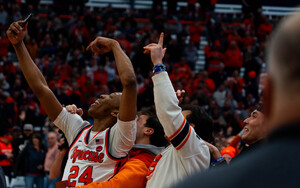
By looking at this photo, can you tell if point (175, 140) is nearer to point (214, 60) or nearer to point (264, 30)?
point (214, 60)

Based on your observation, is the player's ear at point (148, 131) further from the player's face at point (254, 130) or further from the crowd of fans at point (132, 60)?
the crowd of fans at point (132, 60)

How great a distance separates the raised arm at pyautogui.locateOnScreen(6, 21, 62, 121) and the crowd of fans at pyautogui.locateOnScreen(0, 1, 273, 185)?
7318mm

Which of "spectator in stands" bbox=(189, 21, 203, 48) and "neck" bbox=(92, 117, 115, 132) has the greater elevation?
"neck" bbox=(92, 117, 115, 132)

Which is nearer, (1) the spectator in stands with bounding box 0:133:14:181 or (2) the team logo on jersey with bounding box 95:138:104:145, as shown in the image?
(2) the team logo on jersey with bounding box 95:138:104:145

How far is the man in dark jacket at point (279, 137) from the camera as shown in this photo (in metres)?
1.05

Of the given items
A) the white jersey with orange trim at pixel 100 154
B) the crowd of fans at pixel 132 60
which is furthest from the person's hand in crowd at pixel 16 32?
the crowd of fans at pixel 132 60

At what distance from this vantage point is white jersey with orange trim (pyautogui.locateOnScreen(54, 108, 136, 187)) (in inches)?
149

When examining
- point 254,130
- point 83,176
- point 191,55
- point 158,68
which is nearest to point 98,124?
point 83,176

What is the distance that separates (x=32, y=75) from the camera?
170 inches

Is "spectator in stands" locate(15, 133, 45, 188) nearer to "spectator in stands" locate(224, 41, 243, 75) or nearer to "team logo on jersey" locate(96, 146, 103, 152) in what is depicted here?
"team logo on jersey" locate(96, 146, 103, 152)

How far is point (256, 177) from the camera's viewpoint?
3.45 ft

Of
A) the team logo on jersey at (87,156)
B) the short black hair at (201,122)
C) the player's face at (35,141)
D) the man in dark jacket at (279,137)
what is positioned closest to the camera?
the man in dark jacket at (279,137)

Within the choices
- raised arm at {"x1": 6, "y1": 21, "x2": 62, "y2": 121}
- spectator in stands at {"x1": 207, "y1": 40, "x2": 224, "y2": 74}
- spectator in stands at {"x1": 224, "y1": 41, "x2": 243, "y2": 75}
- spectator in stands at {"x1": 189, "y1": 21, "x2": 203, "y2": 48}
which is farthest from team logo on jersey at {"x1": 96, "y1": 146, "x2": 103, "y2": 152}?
spectator in stands at {"x1": 189, "y1": 21, "x2": 203, "y2": 48}

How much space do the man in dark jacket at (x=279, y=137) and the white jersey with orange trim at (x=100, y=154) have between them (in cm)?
266
